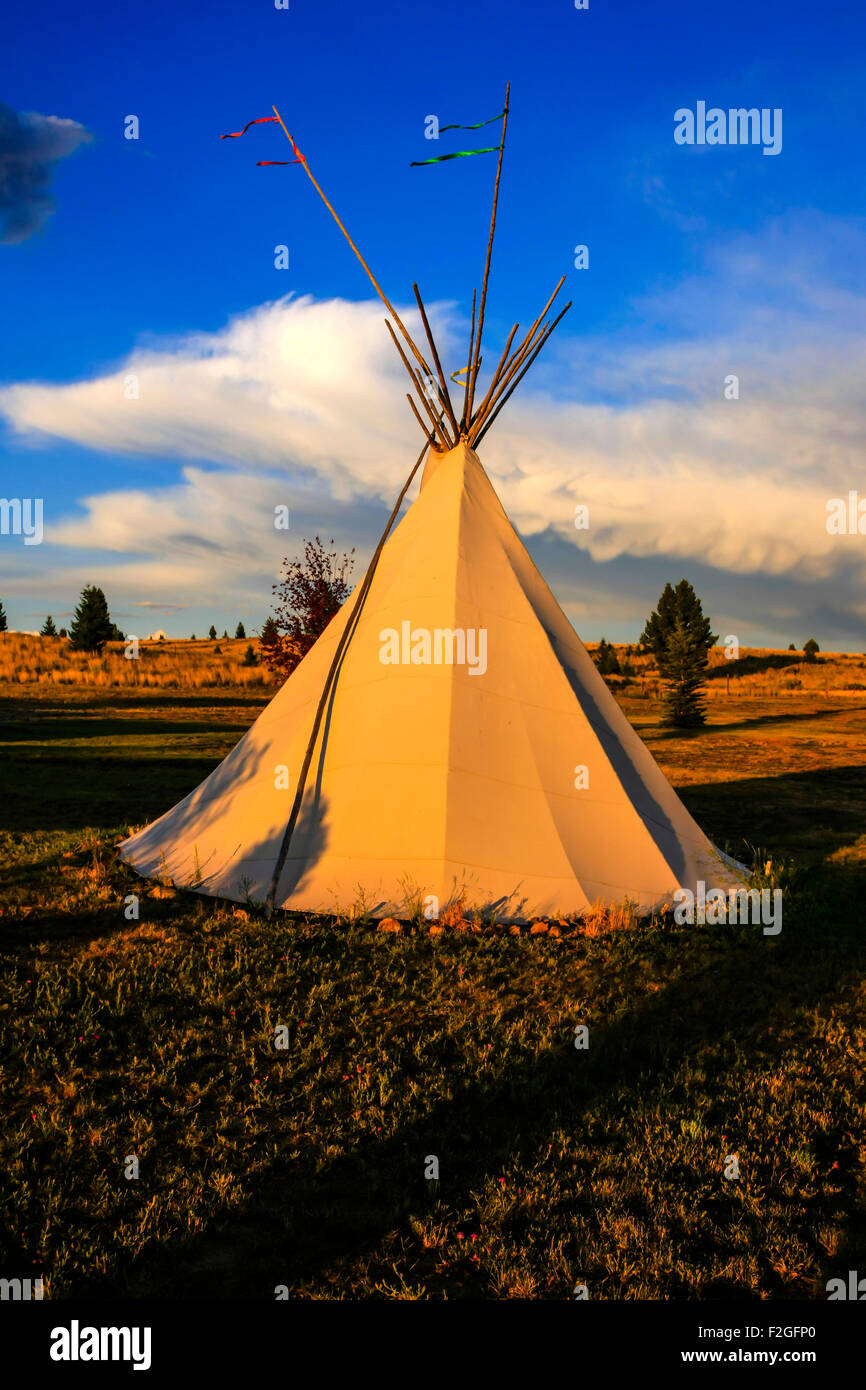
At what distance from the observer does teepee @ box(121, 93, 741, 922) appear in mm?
6090

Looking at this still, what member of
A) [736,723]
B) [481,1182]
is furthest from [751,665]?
[481,1182]

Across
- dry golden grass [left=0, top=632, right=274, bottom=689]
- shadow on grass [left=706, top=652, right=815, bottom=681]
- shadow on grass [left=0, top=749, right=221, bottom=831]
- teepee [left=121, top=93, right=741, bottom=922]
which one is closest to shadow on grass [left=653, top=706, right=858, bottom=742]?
shadow on grass [left=0, top=749, right=221, bottom=831]

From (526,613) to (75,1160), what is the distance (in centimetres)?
529

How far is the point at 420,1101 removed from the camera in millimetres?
3609

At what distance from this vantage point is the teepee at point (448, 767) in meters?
6.09

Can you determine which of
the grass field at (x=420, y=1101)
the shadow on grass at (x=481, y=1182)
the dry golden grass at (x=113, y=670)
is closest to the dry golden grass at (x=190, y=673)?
the dry golden grass at (x=113, y=670)

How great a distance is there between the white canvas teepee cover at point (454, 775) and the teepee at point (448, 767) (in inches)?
0.6

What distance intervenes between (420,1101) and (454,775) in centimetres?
293

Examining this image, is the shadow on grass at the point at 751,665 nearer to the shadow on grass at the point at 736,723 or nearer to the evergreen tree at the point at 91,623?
the shadow on grass at the point at 736,723

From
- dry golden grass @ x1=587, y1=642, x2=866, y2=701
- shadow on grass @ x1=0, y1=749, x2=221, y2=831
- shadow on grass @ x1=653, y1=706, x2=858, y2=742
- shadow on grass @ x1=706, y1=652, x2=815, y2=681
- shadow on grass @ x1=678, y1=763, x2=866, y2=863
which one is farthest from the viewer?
shadow on grass @ x1=706, y1=652, x2=815, y2=681

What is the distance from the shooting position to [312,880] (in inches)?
244

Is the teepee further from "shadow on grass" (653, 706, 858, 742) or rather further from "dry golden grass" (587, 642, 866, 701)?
"dry golden grass" (587, 642, 866, 701)

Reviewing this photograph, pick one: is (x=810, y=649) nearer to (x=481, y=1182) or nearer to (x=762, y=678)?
(x=762, y=678)

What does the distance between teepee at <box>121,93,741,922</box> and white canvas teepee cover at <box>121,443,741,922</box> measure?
0.05ft
